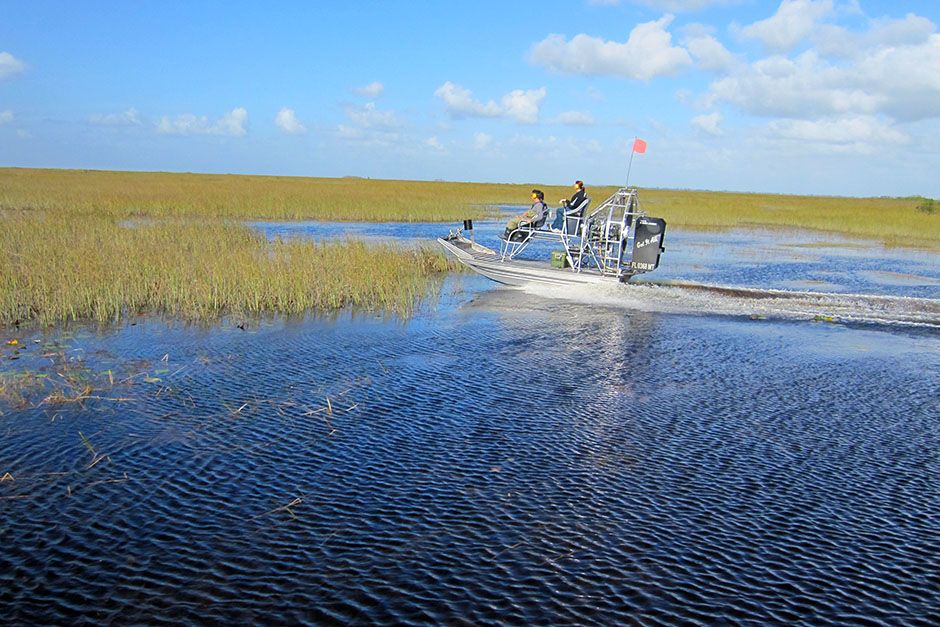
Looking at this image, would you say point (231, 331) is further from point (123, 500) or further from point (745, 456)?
point (745, 456)

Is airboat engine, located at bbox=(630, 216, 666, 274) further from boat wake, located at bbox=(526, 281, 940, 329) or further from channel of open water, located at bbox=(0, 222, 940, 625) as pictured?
channel of open water, located at bbox=(0, 222, 940, 625)

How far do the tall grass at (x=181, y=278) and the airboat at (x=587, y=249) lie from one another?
207 cm

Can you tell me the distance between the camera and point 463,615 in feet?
13.7

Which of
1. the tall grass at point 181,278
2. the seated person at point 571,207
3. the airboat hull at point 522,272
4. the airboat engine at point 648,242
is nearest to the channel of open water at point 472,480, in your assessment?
the tall grass at point 181,278

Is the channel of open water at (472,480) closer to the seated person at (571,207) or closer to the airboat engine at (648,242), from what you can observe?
the airboat engine at (648,242)

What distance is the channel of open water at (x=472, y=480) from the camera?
Answer: 14.4 ft

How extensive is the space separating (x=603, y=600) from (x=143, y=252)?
14253 mm

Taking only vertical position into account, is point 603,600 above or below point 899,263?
below

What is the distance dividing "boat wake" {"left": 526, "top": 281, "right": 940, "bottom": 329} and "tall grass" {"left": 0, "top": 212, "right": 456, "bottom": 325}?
4.03m

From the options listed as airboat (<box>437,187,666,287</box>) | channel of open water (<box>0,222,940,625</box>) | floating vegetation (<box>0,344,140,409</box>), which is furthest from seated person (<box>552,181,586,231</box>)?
floating vegetation (<box>0,344,140,409</box>)

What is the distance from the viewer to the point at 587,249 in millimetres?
16656

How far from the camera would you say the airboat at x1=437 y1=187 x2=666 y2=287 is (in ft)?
49.6

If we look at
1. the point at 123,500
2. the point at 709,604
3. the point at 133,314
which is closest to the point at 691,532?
the point at 709,604

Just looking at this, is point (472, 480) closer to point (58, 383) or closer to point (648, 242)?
point (58, 383)
